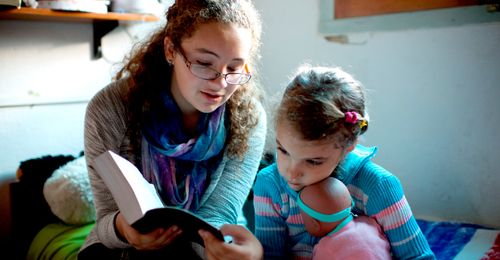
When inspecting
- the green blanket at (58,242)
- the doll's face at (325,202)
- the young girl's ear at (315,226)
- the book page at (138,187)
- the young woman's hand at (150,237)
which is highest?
the book page at (138,187)

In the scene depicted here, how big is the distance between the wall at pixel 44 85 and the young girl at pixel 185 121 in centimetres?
47

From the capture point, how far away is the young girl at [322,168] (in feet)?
2.88

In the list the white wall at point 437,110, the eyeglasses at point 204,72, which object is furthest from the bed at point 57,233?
the eyeglasses at point 204,72

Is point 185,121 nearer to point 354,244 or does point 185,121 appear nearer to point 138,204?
point 138,204

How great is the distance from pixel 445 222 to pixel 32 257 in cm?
141

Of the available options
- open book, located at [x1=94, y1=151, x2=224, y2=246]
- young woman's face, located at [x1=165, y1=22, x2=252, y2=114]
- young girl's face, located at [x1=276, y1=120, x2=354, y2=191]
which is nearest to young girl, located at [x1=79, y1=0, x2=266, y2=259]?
young woman's face, located at [x1=165, y1=22, x2=252, y2=114]

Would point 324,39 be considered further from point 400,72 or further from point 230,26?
point 230,26

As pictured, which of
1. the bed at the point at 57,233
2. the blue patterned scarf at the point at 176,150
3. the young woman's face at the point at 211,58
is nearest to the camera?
the young woman's face at the point at 211,58

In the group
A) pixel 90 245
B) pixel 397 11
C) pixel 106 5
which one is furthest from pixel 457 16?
pixel 90 245

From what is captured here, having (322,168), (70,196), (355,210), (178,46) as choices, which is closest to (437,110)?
(355,210)

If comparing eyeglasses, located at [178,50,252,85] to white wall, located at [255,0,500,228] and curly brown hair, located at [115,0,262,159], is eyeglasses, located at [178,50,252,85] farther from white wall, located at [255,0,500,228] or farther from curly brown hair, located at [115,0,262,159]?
white wall, located at [255,0,500,228]

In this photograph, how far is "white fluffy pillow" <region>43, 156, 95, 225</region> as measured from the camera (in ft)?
4.84

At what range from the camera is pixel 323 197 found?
34.8 inches

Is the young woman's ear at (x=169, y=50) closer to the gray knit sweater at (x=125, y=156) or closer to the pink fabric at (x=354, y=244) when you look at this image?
the gray knit sweater at (x=125, y=156)
